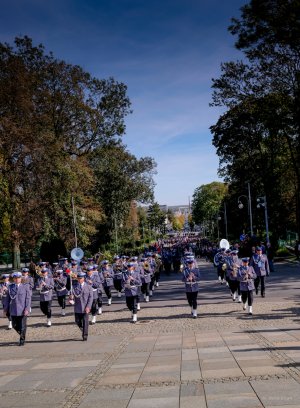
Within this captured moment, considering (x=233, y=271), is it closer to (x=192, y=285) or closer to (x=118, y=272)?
(x=192, y=285)

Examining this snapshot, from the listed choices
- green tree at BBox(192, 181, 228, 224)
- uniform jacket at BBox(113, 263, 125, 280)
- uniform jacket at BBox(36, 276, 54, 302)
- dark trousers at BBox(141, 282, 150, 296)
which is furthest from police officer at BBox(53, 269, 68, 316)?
green tree at BBox(192, 181, 228, 224)

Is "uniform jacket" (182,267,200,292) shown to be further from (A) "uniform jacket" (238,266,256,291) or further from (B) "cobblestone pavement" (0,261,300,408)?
(A) "uniform jacket" (238,266,256,291)

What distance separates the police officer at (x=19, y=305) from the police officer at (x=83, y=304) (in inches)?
58.7

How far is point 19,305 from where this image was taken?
13.8 meters

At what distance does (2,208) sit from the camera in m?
34.0

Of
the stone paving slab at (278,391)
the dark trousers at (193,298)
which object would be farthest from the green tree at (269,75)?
the stone paving slab at (278,391)

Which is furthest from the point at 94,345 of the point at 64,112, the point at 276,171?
the point at 276,171

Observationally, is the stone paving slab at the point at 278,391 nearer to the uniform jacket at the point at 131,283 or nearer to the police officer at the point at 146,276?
the uniform jacket at the point at 131,283

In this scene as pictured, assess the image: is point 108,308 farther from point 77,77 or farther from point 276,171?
point 276,171

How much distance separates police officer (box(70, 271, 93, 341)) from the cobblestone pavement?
0.48 m

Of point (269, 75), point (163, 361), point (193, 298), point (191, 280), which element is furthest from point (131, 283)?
point (269, 75)

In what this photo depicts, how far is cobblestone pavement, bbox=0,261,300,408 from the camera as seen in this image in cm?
763

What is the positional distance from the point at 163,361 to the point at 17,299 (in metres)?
5.61

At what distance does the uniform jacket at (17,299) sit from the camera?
13.8 meters
